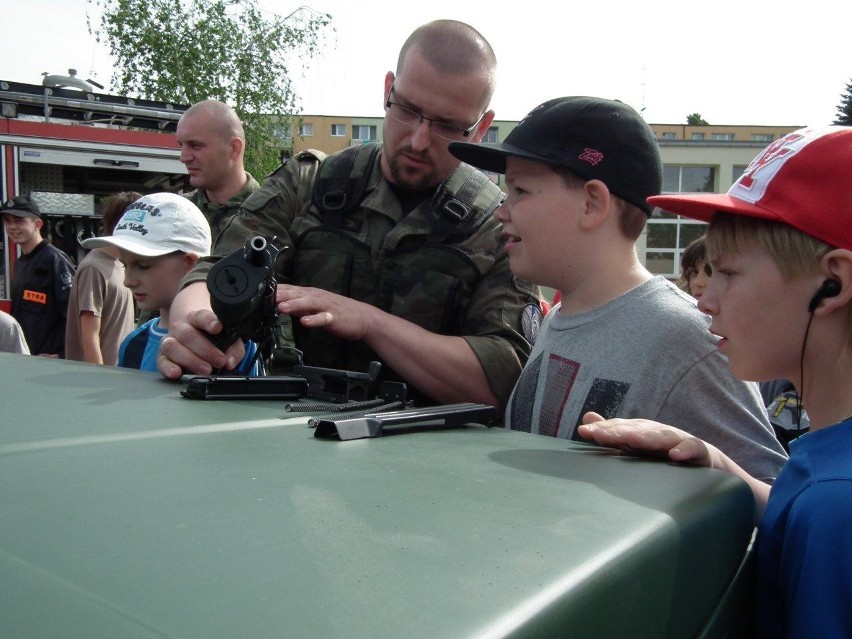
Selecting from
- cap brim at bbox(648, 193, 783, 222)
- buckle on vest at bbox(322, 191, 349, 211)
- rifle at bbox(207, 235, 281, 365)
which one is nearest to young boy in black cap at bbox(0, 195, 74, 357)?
buckle on vest at bbox(322, 191, 349, 211)

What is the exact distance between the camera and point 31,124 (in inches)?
311

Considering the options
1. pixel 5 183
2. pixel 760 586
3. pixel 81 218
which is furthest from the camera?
pixel 81 218

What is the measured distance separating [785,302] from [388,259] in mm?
1056

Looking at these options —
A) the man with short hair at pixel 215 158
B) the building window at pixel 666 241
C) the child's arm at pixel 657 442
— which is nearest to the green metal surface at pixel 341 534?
the child's arm at pixel 657 442

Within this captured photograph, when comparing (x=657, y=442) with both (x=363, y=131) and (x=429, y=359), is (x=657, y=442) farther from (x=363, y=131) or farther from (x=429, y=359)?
(x=363, y=131)

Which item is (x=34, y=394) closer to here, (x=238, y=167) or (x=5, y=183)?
(x=238, y=167)

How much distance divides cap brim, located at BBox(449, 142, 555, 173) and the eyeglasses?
12 centimetres

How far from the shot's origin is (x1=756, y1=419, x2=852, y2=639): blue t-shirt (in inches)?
33.1

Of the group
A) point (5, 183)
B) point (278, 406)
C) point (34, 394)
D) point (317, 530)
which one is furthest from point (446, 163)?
point (5, 183)

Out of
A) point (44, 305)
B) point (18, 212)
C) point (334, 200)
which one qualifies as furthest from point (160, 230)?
point (18, 212)

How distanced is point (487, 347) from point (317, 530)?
123 centimetres

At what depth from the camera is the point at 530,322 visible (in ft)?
6.37

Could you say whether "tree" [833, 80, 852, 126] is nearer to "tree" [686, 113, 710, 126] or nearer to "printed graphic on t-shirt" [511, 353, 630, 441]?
"tree" [686, 113, 710, 126]

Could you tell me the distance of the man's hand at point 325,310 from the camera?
5.14 feet
